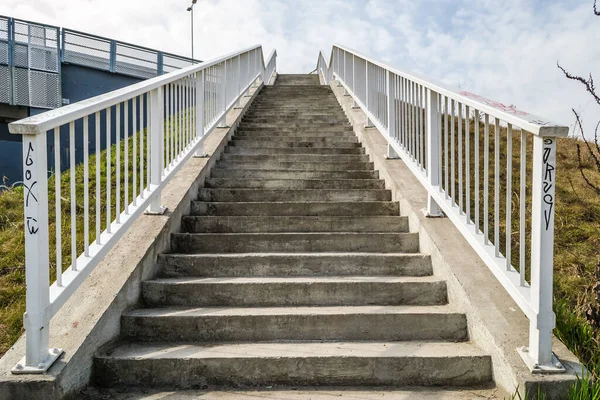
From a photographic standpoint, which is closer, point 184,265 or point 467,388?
point 467,388

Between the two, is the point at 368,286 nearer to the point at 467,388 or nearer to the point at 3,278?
the point at 467,388

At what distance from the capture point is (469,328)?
10.3ft

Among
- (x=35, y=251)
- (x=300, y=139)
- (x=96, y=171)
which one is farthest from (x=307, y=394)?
(x=300, y=139)

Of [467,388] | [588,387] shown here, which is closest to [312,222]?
[467,388]

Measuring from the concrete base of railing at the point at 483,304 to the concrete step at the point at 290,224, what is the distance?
0.26 metres

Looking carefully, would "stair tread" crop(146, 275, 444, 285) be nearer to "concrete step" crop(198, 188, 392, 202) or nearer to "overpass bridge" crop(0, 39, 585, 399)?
"overpass bridge" crop(0, 39, 585, 399)

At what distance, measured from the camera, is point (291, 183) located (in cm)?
550

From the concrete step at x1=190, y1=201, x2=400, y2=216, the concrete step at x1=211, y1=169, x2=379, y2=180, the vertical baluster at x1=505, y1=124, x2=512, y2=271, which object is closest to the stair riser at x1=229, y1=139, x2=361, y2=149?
the concrete step at x1=211, y1=169, x2=379, y2=180

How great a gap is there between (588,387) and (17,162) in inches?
608

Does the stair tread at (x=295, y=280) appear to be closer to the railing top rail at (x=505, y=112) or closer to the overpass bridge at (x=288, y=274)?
the overpass bridge at (x=288, y=274)

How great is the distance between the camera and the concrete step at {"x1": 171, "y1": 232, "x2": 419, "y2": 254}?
A: 13.6 feet

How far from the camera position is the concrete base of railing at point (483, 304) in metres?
2.47

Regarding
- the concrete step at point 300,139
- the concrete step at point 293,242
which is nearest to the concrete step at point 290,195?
the concrete step at point 293,242

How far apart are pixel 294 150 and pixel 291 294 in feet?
11.3
